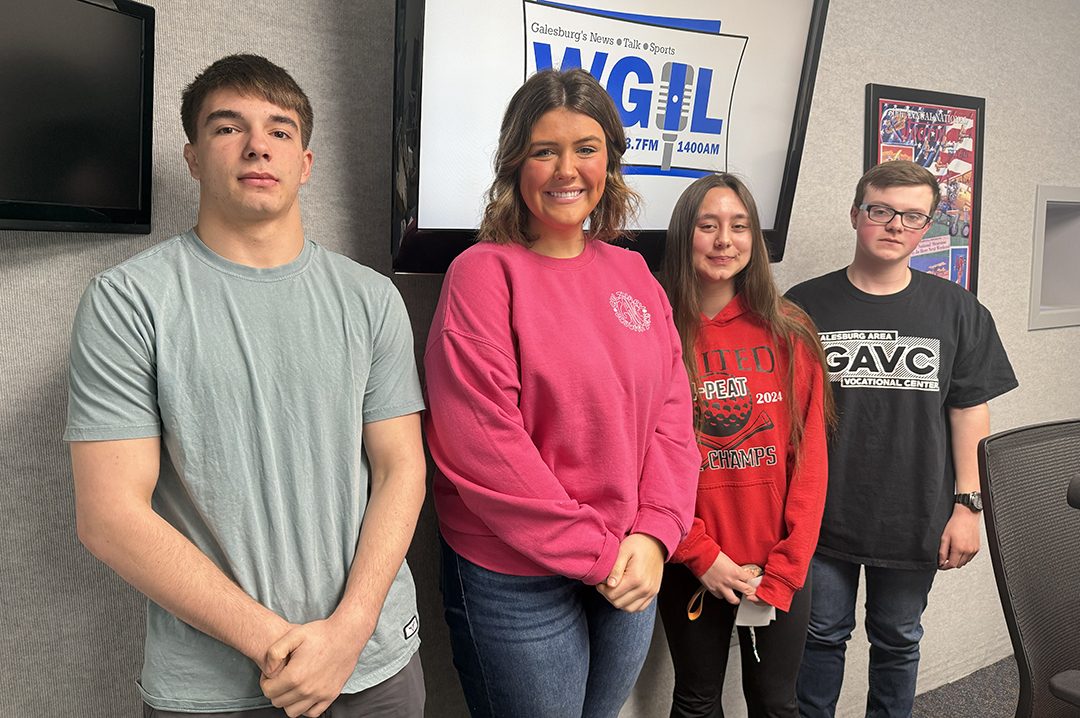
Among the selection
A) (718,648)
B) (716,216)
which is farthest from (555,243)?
(718,648)

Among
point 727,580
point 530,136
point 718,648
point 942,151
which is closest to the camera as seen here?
point 530,136

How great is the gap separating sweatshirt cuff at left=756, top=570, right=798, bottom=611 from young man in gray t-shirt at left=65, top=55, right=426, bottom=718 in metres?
0.79

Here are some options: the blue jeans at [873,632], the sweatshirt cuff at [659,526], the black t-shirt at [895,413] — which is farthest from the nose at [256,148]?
the blue jeans at [873,632]

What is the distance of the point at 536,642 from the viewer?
4.59 ft

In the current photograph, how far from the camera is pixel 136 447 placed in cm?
111

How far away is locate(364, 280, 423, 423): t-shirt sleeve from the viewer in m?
1.31

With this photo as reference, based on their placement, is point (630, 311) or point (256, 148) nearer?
point (256, 148)

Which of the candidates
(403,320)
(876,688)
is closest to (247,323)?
(403,320)

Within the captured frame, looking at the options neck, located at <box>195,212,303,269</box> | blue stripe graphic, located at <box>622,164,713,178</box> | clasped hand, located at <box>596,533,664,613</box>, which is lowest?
clasped hand, located at <box>596,533,664,613</box>

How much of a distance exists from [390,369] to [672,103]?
3.43 feet

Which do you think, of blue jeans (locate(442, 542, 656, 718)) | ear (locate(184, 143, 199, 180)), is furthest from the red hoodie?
ear (locate(184, 143, 199, 180))

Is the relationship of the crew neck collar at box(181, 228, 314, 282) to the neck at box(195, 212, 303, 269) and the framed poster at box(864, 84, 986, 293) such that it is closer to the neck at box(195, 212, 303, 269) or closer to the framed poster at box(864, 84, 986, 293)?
the neck at box(195, 212, 303, 269)

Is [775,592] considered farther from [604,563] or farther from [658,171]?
[658,171]

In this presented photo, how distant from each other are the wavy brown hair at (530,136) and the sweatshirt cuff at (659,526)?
1.76 ft
